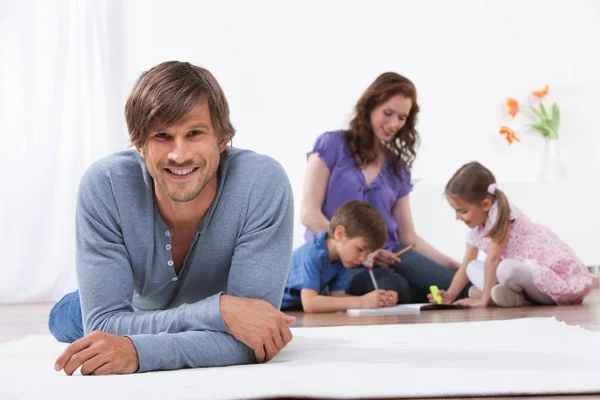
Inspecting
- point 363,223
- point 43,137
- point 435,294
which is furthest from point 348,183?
point 43,137

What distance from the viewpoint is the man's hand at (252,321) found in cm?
133

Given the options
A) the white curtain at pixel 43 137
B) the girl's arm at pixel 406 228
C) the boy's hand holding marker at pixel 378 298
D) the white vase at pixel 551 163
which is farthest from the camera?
the white vase at pixel 551 163

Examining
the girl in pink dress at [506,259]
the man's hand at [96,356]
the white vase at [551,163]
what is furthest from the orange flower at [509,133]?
the man's hand at [96,356]

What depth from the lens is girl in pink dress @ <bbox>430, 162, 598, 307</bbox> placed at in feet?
9.53

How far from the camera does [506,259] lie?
294 cm

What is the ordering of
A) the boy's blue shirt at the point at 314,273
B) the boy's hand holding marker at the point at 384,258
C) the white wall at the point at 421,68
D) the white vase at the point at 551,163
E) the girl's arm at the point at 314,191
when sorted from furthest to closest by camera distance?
1. the white vase at the point at 551,163
2. the white wall at the point at 421,68
3. the girl's arm at the point at 314,191
4. the boy's hand holding marker at the point at 384,258
5. the boy's blue shirt at the point at 314,273

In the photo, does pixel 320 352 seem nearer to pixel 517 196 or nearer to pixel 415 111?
pixel 415 111

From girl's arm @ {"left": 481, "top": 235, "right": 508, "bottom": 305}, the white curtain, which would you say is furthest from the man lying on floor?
the white curtain

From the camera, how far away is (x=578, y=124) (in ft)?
15.3

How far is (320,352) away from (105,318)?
0.42 m

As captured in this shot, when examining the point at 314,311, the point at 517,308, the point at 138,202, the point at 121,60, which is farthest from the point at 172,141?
the point at 121,60

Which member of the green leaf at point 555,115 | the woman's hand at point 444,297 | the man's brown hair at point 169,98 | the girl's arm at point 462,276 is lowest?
the woman's hand at point 444,297

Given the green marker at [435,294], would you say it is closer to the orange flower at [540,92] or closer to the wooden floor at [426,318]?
the wooden floor at [426,318]

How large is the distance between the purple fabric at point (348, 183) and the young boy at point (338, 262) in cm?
26
